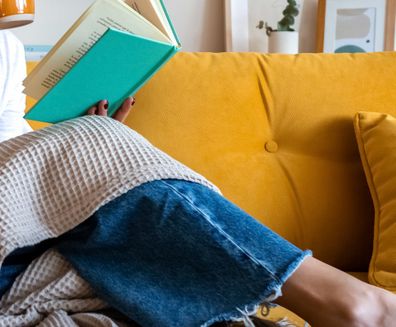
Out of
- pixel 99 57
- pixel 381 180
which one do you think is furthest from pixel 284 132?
pixel 99 57

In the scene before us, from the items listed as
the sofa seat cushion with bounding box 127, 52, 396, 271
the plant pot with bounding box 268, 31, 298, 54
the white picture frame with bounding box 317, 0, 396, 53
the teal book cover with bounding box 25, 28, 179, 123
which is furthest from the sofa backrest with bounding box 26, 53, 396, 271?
the white picture frame with bounding box 317, 0, 396, 53

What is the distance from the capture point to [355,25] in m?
1.67

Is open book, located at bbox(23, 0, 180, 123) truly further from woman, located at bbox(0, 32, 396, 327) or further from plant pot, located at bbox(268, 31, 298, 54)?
plant pot, located at bbox(268, 31, 298, 54)

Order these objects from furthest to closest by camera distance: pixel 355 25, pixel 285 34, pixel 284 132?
pixel 355 25
pixel 285 34
pixel 284 132

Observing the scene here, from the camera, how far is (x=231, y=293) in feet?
1.99

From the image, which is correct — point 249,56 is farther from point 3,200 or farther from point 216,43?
point 3,200

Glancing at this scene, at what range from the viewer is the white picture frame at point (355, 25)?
1.65 meters

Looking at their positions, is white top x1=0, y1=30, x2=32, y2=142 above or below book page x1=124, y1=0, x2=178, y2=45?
below

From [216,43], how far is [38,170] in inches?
46.0

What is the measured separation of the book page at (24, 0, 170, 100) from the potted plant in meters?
0.75

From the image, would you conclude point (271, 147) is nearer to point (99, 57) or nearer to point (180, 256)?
point (99, 57)

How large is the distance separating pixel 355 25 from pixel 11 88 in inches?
42.1

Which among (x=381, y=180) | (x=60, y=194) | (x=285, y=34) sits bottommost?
(x=381, y=180)

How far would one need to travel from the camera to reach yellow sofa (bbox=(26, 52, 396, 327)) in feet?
3.62
